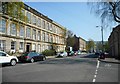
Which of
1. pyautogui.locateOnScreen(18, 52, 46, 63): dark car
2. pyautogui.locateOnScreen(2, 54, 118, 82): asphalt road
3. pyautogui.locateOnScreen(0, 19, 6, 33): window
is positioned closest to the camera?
pyautogui.locateOnScreen(2, 54, 118, 82): asphalt road

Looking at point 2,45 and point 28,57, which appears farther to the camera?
point 2,45

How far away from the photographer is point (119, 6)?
34281 millimetres

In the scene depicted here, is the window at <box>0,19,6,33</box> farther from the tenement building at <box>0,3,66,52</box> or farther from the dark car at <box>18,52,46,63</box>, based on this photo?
the dark car at <box>18,52,46,63</box>

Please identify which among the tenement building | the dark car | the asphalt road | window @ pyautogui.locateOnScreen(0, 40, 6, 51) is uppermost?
the tenement building

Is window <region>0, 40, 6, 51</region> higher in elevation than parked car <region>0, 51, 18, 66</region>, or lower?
higher

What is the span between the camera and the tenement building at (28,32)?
3712 centimetres

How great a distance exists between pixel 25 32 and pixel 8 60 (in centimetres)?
2381

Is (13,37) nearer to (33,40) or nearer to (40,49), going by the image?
(33,40)

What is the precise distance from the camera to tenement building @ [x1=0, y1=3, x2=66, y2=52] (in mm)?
37125

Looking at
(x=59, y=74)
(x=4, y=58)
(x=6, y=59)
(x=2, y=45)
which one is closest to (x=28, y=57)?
(x=6, y=59)

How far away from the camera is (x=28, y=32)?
49.0 m

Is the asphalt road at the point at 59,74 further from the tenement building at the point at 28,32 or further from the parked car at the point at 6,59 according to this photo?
the tenement building at the point at 28,32

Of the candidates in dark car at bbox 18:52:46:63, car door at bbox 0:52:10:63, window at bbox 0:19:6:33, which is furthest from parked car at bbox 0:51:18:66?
window at bbox 0:19:6:33

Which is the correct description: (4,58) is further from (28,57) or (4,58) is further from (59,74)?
(59,74)
